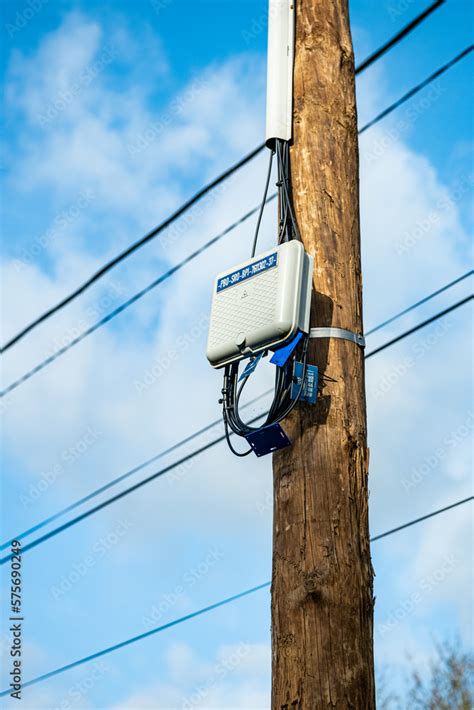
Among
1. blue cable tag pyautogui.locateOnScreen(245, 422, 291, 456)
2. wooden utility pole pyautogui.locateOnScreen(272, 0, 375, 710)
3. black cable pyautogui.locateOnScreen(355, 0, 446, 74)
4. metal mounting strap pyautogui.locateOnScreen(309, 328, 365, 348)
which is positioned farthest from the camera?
black cable pyautogui.locateOnScreen(355, 0, 446, 74)

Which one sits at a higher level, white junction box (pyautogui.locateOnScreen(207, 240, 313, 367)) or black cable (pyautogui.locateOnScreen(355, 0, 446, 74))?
black cable (pyautogui.locateOnScreen(355, 0, 446, 74))

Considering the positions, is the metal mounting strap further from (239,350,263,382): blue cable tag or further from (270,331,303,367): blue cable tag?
(239,350,263,382): blue cable tag

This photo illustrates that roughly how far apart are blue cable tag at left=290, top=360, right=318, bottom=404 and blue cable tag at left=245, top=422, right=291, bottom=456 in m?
0.13

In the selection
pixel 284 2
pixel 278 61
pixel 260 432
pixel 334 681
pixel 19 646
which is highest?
pixel 284 2

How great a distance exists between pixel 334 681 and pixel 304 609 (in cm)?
22

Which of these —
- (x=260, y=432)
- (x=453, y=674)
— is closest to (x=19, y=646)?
(x=260, y=432)

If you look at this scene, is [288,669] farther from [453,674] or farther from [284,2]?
[453,674]

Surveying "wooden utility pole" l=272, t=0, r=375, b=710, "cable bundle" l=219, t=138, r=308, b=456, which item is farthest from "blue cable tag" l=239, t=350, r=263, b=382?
"wooden utility pole" l=272, t=0, r=375, b=710

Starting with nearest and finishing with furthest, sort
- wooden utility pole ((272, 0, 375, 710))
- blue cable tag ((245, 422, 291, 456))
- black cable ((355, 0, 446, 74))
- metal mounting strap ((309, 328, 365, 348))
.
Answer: wooden utility pole ((272, 0, 375, 710)) < blue cable tag ((245, 422, 291, 456)) < metal mounting strap ((309, 328, 365, 348)) < black cable ((355, 0, 446, 74))

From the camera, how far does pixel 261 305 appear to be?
9.98 ft

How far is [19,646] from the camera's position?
26.7 feet

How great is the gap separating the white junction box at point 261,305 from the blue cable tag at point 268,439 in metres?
0.28

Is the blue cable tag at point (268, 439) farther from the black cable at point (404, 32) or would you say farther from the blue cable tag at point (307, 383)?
the black cable at point (404, 32)

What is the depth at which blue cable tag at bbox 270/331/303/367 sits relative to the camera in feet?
9.73
